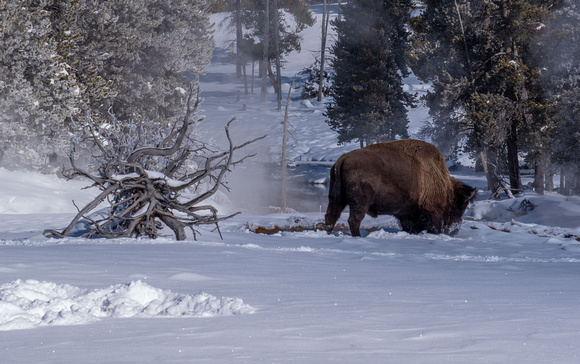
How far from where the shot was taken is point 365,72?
3291cm

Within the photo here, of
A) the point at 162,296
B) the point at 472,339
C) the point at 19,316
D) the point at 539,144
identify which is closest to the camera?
the point at 472,339

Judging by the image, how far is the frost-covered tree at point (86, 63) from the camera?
17578 millimetres

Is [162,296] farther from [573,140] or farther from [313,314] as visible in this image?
[573,140]

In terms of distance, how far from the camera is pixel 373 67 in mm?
32656

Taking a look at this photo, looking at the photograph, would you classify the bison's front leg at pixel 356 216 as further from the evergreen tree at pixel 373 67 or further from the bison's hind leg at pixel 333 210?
the evergreen tree at pixel 373 67

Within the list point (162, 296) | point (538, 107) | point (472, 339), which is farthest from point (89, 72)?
point (472, 339)

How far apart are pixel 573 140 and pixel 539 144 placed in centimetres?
Answer: 207

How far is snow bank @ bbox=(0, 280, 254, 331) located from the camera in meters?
2.75

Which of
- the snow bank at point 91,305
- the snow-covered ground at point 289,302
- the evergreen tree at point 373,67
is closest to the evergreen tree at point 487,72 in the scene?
the evergreen tree at point 373,67

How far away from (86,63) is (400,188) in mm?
14276

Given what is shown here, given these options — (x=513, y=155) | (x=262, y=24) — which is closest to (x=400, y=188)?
(x=513, y=155)

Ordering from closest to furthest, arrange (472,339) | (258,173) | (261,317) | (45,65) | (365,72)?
(472,339)
(261,317)
(45,65)
(365,72)
(258,173)

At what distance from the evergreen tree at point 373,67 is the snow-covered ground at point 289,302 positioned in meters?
24.5

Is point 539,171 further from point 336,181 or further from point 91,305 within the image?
point 91,305
